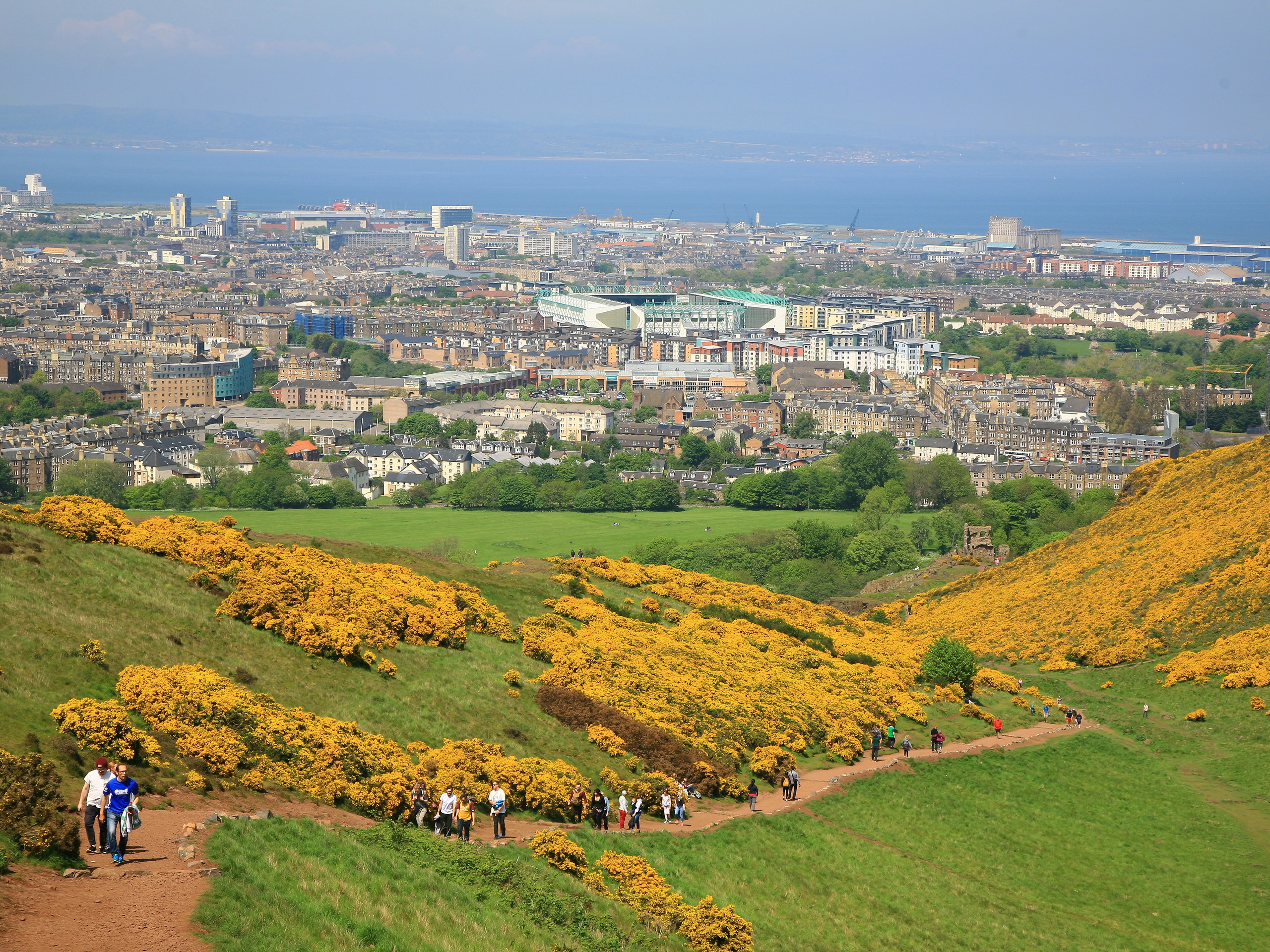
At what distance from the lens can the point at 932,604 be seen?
1865 inches

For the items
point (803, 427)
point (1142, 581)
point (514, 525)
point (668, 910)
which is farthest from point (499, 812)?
point (803, 427)

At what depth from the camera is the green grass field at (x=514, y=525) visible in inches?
2569

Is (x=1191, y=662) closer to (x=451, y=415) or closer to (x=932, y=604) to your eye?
(x=932, y=604)

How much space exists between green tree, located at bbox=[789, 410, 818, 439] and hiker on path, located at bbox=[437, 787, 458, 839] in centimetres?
9044

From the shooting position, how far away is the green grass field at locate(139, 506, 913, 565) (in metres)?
65.2

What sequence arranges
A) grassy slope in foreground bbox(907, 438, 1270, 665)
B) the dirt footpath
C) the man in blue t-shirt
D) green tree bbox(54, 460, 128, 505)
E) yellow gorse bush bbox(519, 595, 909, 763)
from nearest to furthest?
the dirt footpath < the man in blue t-shirt < yellow gorse bush bbox(519, 595, 909, 763) < grassy slope in foreground bbox(907, 438, 1270, 665) < green tree bbox(54, 460, 128, 505)

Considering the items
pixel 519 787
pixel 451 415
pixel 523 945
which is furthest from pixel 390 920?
pixel 451 415

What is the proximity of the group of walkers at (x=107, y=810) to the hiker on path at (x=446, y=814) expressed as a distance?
411 cm

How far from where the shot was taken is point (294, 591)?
22.9m

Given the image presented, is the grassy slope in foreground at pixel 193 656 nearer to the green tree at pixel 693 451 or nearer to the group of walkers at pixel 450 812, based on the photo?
the group of walkers at pixel 450 812

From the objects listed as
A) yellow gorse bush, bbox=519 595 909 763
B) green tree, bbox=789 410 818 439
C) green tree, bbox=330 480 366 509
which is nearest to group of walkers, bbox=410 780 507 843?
yellow gorse bush, bbox=519 595 909 763

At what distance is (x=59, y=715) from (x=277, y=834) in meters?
3.21

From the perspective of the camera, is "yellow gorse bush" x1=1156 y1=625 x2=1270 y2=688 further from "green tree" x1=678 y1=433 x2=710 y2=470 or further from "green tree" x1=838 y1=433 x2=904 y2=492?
"green tree" x1=678 y1=433 x2=710 y2=470

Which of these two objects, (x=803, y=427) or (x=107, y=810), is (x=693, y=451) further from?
(x=107, y=810)
